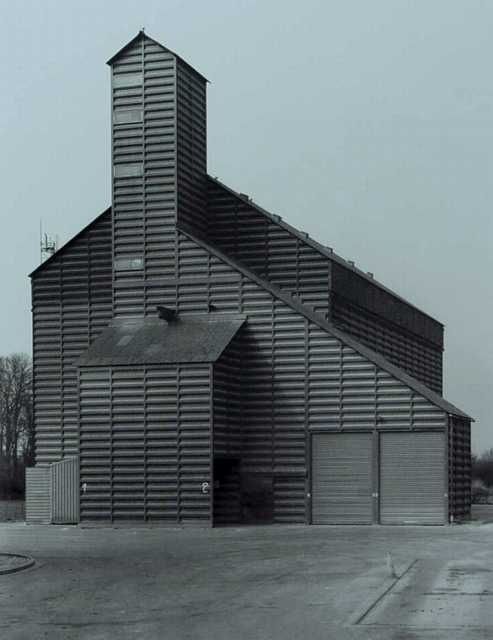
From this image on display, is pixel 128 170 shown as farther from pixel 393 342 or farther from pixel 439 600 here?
pixel 439 600

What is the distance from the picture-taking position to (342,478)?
152 ft

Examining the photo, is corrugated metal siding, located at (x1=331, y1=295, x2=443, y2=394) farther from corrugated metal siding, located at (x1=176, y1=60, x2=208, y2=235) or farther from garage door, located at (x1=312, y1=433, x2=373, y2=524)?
garage door, located at (x1=312, y1=433, x2=373, y2=524)

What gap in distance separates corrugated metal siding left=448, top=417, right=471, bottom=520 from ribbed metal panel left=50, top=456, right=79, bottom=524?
53.0 ft

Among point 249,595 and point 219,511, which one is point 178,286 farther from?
point 249,595

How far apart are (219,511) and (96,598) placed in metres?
24.4

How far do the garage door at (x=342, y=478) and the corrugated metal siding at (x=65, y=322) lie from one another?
12.2m

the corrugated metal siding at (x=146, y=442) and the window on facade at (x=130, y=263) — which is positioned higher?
the window on facade at (x=130, y=263)

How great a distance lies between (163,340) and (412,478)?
37.7ft

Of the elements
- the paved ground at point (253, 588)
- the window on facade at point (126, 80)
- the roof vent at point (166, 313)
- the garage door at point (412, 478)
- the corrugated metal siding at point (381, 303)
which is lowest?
the paved ground at point (253, 588)

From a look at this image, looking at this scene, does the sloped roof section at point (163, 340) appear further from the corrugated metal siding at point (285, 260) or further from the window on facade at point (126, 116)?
the window on facade at point (126, 116)

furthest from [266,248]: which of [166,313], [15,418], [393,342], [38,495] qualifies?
[15,418]

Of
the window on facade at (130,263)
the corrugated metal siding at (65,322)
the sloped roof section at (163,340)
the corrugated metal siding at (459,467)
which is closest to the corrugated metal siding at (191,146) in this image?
the window on facade at (130,263)

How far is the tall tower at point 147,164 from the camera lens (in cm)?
4953

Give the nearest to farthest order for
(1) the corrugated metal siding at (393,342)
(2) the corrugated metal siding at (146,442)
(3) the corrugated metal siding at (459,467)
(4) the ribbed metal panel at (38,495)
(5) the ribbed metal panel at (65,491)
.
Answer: (2) the corrugated metal siding at (146,442) < (3) the corrugated metal siding at (459,467) < (5) the ribbed metal panel at (65,491) < (4) the ribbed metal panel at (38,495) < (1) the corrugated metal siding at (393,342)
